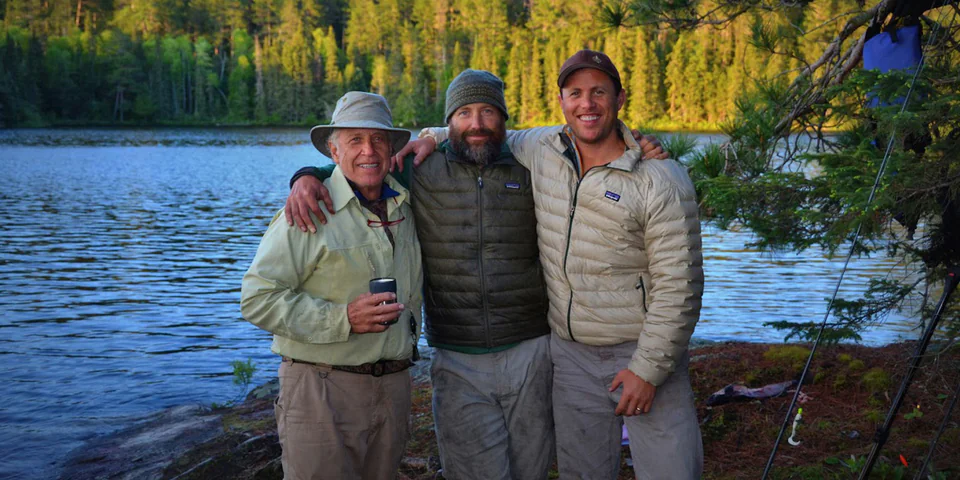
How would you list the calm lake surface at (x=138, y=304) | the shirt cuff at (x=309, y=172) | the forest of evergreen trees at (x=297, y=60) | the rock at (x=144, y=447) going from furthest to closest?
1. the forest of evergreen trees at (x=297, y=60)
2. the calm lake surface at (x=138, y=304)
3. the rock at (x=144, y=447)
4. the shirt cuff at (x=309, y=172)

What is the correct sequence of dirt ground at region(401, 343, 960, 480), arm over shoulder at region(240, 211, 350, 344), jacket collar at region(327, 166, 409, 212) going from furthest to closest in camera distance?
dirt ground at region(401, 343, 960, 480) → jacket collar at region(327, 166, 409, 212) → arm over shoulder at region(240, 211, 350, 344)

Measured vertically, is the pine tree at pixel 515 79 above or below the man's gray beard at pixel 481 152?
above

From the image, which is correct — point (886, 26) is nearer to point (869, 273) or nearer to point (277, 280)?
point (277, 280)

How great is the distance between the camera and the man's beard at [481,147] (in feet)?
13.3

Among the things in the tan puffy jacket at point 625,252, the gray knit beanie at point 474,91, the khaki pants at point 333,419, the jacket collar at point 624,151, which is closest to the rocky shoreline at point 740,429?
the tan puffy jacket at point 625,252

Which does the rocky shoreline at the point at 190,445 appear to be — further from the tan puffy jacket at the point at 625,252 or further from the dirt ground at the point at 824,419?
the tan puffy jacket at the point at 625,252

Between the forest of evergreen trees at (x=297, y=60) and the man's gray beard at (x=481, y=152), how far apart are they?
5759 cm

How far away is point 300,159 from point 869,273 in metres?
43.6

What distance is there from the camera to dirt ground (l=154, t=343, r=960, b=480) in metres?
4.99

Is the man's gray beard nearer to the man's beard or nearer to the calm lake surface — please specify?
the man's beard

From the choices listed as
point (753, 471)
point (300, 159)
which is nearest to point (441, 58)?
point (300, 159)

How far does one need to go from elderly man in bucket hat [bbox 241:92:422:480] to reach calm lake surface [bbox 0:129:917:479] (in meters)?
3.89

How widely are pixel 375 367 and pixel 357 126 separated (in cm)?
106

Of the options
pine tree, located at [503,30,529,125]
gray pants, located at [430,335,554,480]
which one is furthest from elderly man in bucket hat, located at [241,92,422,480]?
pine tree, located at [503,30,529,125]
